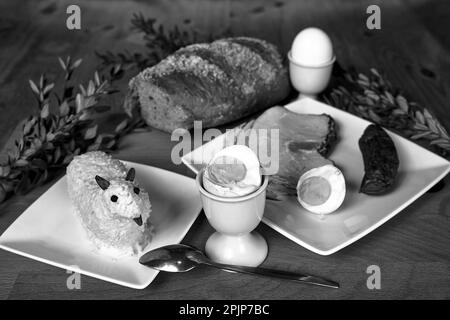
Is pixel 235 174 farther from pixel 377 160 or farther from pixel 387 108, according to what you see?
pixel 387 108

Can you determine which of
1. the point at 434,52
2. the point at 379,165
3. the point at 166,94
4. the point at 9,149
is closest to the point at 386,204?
the point at 379,165

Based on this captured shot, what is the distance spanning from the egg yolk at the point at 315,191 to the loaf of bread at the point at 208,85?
0.53 meters

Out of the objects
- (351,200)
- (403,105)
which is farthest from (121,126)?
(403,105)

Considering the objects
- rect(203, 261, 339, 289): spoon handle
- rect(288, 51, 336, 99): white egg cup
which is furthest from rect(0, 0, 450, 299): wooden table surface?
rect(288, 51, 336, 99): white egg cup

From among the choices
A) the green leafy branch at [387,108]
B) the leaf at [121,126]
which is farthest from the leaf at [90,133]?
the green leafy branch at [387,108]

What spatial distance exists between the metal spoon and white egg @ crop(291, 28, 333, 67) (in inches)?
34.8

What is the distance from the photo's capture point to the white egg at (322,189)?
55.1 inches

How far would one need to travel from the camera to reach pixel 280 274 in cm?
127

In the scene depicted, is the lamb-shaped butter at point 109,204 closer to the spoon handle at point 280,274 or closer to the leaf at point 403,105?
the spoon handle at point 280,274

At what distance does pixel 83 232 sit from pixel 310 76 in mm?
955

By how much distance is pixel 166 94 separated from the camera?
5.88 ft

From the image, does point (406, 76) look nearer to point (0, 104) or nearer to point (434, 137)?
point (434, 137)

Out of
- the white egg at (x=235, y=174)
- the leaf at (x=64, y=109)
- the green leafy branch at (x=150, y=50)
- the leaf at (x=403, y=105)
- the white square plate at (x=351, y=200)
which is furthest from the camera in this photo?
the green leafy branch at (x=150, y=50)

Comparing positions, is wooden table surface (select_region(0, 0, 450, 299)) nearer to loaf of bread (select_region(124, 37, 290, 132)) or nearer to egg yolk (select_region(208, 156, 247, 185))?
loaf of bread (select_region(124, 37, 290, 132))
